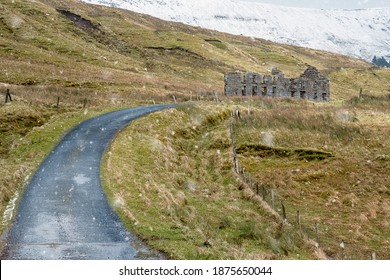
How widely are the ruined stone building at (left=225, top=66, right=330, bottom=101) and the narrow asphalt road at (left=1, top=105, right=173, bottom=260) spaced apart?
42.8 m

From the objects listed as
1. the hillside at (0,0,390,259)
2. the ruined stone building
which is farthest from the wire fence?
the ruined stone building

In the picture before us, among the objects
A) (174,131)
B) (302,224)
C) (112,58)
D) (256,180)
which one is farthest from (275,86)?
(112,58)

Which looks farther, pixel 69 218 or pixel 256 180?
pixel 256 180

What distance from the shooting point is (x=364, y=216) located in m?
30.2

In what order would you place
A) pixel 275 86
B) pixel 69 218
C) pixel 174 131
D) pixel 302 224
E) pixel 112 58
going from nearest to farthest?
1. pixel 69 218
2. pixel 302 224
3. pixel 174 131
4. pixel 275 86
5. pixel 112 58

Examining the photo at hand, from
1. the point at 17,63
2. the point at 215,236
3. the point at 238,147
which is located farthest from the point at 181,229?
the point at 17,63

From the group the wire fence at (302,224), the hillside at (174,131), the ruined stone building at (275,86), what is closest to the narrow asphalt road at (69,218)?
the hillside at (174,131)

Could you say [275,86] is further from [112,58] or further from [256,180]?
[112,58]

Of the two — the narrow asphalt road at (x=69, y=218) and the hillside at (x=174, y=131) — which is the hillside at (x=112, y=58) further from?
the narrow asphalt road at (x=69, y=218)

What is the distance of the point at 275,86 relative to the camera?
72938 mm

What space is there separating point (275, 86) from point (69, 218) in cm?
5611

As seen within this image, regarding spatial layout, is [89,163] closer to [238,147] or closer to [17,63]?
[238,147]

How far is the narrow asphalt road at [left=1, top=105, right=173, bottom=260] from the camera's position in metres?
17.1

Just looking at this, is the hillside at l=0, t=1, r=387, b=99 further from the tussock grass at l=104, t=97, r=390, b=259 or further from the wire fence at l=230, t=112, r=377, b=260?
the wire fence at l=230, t=112, r=377, b=260
